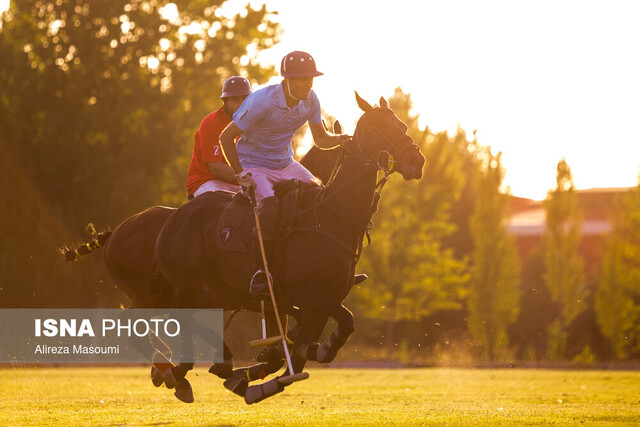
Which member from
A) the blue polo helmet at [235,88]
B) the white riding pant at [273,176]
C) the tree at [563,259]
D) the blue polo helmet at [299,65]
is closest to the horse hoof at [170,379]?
the white riding pant at [273,176]

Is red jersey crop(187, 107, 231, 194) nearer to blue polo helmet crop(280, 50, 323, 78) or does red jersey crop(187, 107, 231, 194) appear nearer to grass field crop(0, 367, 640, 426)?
blue polo helmet crop(280, 50, 323, 78)

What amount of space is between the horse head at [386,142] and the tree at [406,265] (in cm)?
2879

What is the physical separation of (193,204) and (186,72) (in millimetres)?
29431

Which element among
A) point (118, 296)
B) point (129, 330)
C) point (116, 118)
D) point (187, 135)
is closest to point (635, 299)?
point (187, 135)

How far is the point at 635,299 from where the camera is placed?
1706 inches

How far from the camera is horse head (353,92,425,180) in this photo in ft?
31.2

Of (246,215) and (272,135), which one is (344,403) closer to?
(246,215)

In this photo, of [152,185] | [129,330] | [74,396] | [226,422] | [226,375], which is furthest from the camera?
[152,185]

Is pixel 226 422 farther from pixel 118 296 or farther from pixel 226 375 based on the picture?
pixel 118 296

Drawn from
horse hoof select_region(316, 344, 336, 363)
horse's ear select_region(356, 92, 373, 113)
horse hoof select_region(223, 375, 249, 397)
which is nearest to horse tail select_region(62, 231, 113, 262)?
horse hoof select_region(223, 375, 249, 397)

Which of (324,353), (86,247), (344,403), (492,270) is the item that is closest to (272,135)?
(324,353)

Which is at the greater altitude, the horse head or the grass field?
the horse head

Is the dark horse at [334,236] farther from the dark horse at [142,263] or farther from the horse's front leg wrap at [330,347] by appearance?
the dark horse at [142,263]

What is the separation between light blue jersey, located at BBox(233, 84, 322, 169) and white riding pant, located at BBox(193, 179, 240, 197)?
1076 millimetres
